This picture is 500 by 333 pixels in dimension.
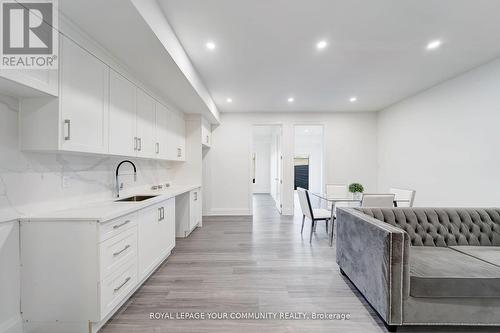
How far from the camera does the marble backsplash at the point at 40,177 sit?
153cm

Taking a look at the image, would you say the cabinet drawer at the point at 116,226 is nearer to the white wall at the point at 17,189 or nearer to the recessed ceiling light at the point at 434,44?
the white wall at the point at 17,189

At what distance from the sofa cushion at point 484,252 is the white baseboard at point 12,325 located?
3777mm

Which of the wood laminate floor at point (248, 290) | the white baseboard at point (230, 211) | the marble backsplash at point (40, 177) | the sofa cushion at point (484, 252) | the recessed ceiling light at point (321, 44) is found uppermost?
the recessed ceiling light at point (321, 44)

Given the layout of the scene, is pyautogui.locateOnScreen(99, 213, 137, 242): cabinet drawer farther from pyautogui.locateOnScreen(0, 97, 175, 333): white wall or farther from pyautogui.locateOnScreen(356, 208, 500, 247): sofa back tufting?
pyautogui.locateOnScreen(356, 208, 500, 247): sofa back tufting

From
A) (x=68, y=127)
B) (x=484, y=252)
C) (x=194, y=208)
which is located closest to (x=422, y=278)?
(x=484, y=252)

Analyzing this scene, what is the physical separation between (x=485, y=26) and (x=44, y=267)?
468 centimetres

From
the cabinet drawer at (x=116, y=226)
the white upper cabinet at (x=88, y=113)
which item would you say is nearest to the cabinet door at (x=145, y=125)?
the white upper cabinet at (x=88, y=113)

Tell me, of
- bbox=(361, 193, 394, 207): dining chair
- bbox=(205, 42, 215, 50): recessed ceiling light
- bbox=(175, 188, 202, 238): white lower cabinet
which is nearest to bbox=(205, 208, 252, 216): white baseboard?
bbox=(175, 188, 202, 238): white lower cabinet

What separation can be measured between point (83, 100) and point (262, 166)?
8943mm

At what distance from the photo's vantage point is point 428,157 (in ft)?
13.4

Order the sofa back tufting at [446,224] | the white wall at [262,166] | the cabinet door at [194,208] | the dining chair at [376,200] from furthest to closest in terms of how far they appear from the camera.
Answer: the white wall at [262,166] → the cabinet door at [194,208] → the dining chair at [376,200] → the sofa back tufting at [446,224]

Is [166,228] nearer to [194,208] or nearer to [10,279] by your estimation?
[194,208]

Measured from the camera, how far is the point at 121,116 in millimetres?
2389

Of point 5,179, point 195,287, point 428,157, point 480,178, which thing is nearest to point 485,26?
point 480,178
